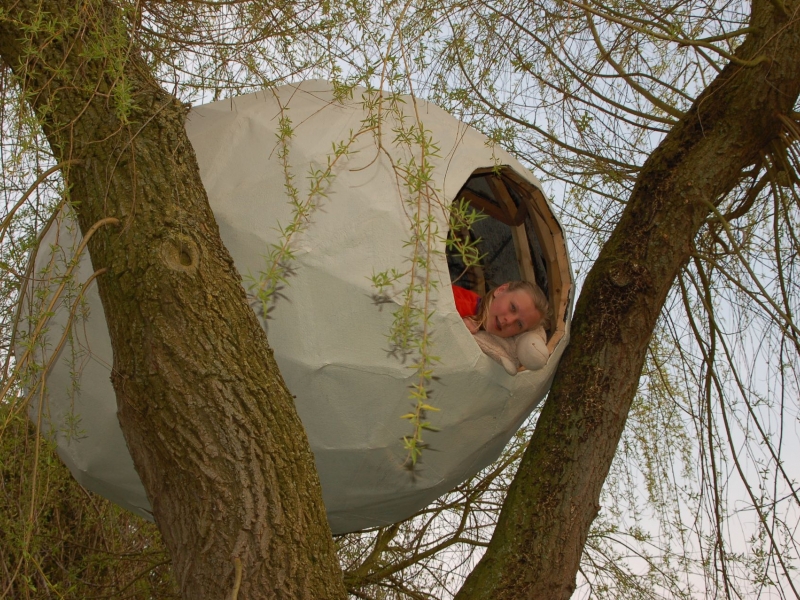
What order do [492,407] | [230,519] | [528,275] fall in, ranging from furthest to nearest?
[528,275] < [492,407] < [230,519]

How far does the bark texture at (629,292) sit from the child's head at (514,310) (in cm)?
22

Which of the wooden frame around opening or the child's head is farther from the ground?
the wooden frame around opening

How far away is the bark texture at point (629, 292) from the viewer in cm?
261

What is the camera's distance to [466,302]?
9.88ft

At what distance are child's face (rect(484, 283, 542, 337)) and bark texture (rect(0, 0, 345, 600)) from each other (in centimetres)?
80

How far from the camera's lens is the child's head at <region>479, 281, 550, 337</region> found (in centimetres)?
257

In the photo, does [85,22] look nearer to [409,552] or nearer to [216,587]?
[216,587]

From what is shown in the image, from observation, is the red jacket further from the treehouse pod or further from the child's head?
the treehouse pod

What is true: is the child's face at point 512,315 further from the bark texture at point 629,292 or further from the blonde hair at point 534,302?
the bark texture at point 629,292

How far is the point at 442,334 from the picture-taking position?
7.07 ft

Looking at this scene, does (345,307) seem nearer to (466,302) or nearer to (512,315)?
(512,315)

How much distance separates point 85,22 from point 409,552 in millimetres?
2607

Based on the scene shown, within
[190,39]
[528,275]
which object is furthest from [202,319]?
[528,275]

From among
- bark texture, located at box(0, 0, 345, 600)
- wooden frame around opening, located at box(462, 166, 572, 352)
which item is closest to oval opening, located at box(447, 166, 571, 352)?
wooden frame around opening, located at box(462, 166, 572, 352)
